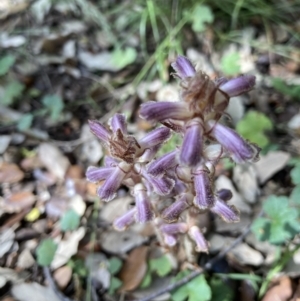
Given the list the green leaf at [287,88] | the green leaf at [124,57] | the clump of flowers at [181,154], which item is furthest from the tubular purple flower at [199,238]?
the green leaf at [124,57]

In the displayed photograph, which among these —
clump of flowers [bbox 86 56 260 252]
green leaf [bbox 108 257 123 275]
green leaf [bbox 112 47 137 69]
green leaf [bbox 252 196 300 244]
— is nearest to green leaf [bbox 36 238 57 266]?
green leaf [bbox 108 257 123 275]

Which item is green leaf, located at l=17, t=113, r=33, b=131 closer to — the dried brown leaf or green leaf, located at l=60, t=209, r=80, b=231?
green leaf, located at l=60, t=209, r=80, b=231

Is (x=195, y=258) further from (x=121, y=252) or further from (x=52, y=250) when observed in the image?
(x=52, y=250)

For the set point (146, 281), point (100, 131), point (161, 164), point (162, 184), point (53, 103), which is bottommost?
point (146, 281)

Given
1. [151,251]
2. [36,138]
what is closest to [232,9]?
[36,138]

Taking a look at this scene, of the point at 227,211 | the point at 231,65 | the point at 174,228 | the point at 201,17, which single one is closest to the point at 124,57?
the point at 201,17

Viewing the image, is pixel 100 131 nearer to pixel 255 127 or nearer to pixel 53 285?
pixel 53 285
